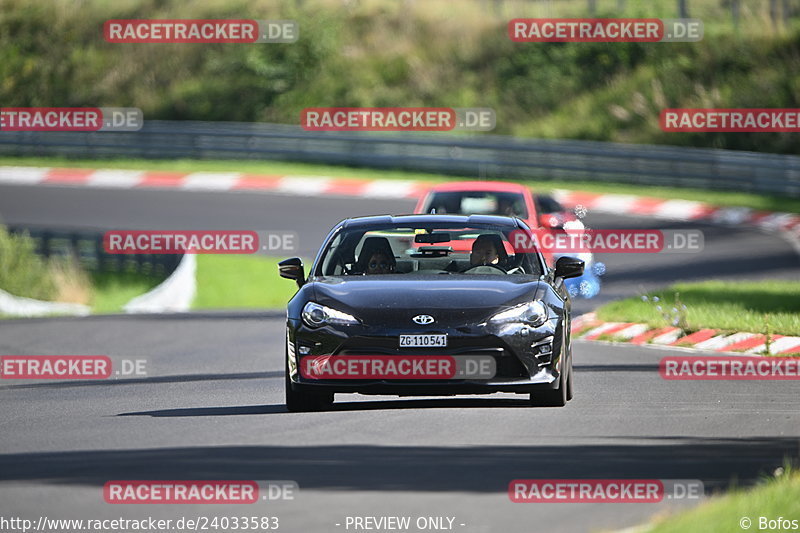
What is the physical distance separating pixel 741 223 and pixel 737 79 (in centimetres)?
1252

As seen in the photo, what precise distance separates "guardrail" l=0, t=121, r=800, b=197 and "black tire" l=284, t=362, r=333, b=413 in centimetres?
2370

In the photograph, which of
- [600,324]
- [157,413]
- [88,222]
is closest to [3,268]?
[88,222]

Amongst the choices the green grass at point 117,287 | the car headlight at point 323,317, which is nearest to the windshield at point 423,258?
the car headlight at point 323,317

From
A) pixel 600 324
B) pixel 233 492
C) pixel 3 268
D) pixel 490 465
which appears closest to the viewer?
pixel 233 492

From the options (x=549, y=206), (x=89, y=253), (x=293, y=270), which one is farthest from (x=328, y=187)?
(x=293, y=270)

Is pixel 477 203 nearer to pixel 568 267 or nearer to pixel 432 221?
pixel 432 221

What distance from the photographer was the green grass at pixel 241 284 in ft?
88.4

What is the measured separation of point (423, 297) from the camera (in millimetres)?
10969

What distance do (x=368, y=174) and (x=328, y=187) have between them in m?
2.44

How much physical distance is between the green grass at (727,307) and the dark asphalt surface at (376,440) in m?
1.22

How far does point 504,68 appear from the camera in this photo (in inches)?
1834

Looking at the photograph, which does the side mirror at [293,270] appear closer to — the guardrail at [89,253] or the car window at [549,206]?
the car window at [549,206]

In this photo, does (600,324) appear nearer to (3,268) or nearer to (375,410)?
(375,410)

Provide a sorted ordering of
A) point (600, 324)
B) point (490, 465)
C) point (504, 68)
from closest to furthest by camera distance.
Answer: point (490, 465) < point (600, 324) < point (504, 68)
